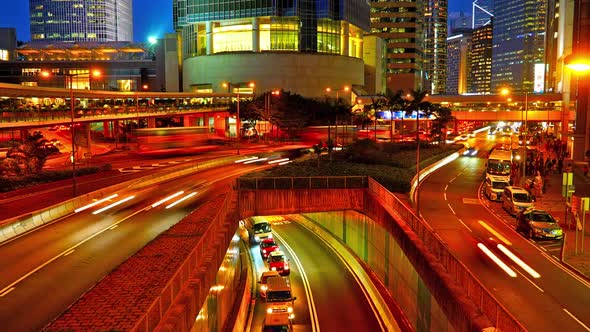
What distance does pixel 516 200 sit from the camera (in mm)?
32719

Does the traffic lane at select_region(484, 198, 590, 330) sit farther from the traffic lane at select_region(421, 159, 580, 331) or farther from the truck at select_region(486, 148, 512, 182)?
the truck at select_region(486, 148, 512, 182)

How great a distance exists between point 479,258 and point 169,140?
128 ft

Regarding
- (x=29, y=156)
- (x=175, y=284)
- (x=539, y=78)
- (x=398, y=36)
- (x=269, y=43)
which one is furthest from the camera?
(x=398, y=36)

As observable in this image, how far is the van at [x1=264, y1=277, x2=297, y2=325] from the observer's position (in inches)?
943

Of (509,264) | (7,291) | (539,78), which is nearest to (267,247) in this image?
(509,264)

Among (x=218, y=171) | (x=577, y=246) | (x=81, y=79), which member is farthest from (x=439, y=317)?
(x=81, y=79)

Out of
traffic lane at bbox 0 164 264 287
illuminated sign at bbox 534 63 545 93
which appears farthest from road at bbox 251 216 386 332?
illuminated sign at bbox 534 63 545 93

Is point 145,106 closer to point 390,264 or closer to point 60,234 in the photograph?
point 60,234

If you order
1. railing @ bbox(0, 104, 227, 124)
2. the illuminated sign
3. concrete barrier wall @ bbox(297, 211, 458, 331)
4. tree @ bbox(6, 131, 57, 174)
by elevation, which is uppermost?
the illuminated sign

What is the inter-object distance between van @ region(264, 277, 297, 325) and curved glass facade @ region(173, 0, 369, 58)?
9782 cm

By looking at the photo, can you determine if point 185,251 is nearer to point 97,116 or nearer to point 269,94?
point 97,116

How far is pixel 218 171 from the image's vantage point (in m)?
46.9

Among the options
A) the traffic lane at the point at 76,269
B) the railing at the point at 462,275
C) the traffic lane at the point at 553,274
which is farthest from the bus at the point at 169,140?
the traffic lane at the point at 553,274

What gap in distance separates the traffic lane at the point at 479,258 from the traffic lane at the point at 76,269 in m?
13.4
